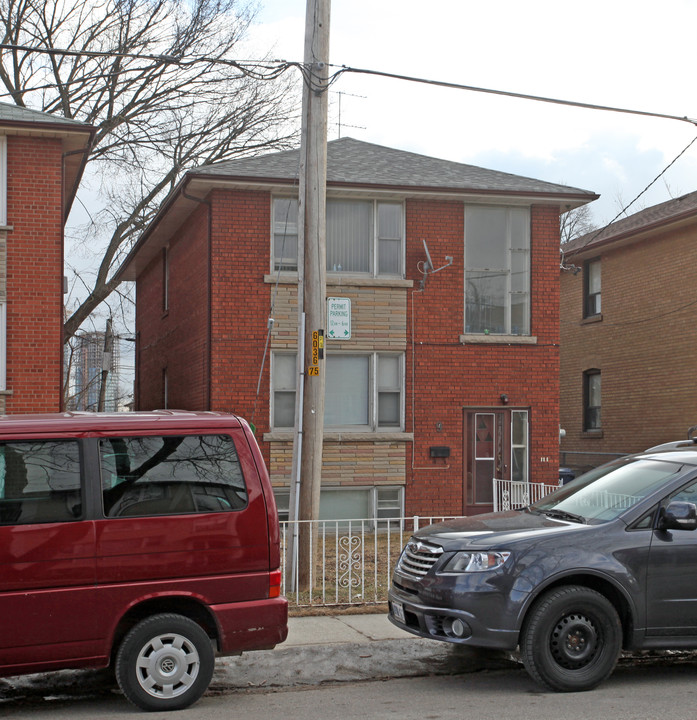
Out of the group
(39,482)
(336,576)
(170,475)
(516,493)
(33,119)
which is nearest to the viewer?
(39,482)

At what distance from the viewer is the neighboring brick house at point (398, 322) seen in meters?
16.7

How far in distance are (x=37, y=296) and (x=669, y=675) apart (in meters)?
11.2

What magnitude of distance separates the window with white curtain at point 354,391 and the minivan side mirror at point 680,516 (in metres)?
10.2

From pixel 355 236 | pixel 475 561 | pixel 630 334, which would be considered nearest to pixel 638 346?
pixel 630 334

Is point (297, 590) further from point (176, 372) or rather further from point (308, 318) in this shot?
point (176, 372)

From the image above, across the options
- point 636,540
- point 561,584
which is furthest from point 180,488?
point 636,540

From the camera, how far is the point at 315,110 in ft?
35.2

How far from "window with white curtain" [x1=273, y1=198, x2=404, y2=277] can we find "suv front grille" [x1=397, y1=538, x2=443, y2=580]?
32.3 feet

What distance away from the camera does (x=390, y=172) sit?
57.1ft

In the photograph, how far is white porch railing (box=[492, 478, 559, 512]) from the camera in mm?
16234

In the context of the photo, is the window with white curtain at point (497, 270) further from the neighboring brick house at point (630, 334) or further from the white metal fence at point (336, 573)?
the white metal fence at point (336, 573)

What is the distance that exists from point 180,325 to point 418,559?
13.3 metres

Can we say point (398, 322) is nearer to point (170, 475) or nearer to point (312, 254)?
point (312, 254)

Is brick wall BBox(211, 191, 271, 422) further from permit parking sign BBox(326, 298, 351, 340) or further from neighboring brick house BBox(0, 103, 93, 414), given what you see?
permit parking sign BBox(326, 298, 351, 340)
